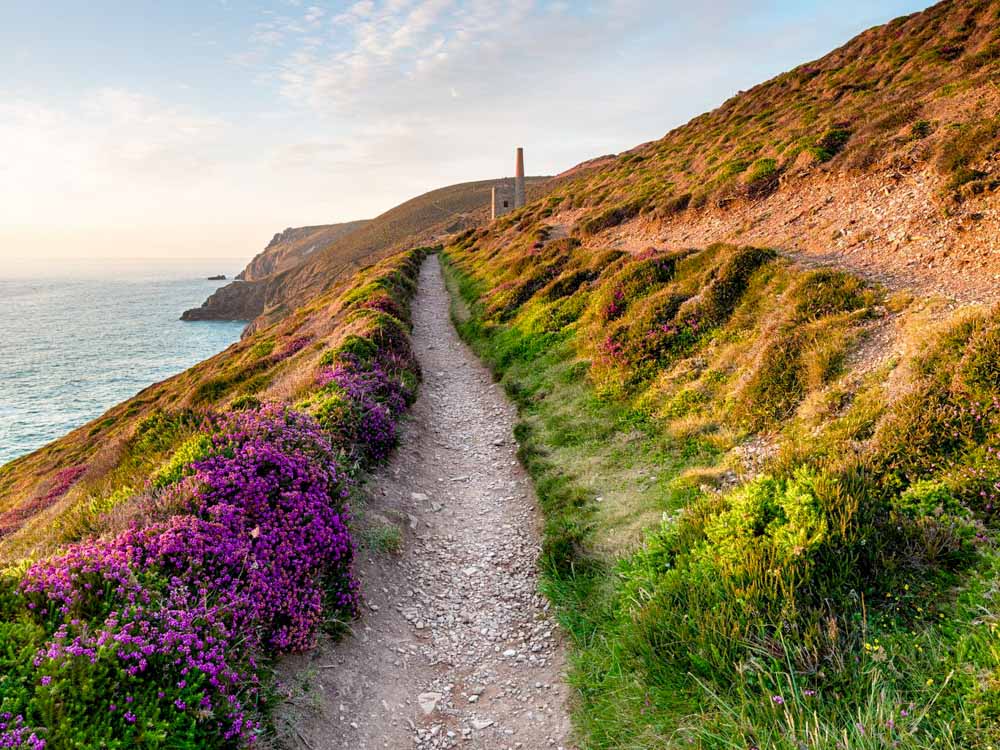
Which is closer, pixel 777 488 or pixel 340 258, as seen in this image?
pixel 777 488

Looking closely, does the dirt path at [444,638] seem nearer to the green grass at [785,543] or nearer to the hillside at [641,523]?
the hillside at [641,523]

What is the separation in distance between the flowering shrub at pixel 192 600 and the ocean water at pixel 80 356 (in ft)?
158

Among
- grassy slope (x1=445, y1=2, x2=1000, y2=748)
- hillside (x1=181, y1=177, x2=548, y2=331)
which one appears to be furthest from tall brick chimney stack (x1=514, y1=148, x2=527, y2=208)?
grassy slope (x1=445, y1=2, x2=1000, y2=748)

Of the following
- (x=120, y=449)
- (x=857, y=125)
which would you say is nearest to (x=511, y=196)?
(x=857, y=125)

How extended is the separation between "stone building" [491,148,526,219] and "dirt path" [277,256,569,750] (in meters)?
68.2

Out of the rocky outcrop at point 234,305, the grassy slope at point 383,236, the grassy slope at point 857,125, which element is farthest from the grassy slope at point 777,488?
the rocky outcrop at point 234,305

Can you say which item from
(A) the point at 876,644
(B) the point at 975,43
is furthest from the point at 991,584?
(B) the point at 975,43

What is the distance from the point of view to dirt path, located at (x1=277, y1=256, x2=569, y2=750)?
17.5ft

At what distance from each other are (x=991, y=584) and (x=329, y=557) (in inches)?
276

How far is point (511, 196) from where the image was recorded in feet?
268

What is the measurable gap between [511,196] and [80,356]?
2745 inches

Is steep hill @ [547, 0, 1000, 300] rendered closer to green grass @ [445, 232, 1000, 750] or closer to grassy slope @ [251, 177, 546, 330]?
green grass @ [445, 232, 1000, 750]

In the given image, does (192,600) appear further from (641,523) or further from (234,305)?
(234,305)

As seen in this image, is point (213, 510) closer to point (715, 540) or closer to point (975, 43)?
point (715, 540)
